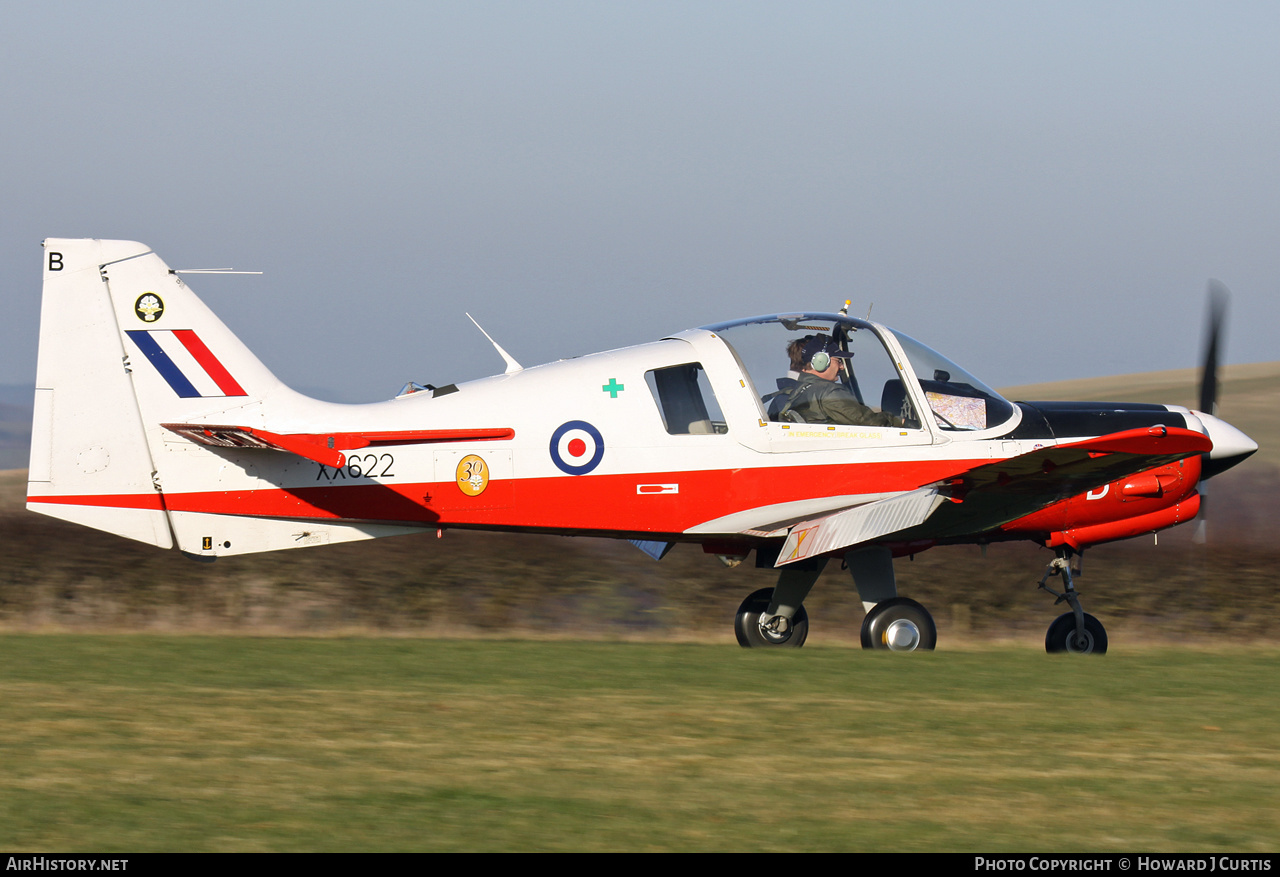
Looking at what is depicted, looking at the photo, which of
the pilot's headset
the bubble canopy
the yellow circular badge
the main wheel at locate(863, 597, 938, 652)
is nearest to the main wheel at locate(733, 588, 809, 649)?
the main wheel at locate(863, 597, 938, 652)

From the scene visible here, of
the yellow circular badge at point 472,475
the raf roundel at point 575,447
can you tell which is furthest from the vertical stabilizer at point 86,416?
the raf roundel at point 575,447

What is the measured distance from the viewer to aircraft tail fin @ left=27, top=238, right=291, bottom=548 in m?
9.81

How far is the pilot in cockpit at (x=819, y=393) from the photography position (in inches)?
416

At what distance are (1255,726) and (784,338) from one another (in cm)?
487

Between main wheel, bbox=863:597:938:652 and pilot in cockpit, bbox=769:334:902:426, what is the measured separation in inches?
59.9

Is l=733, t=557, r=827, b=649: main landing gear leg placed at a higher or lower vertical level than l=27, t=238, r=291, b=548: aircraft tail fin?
lower

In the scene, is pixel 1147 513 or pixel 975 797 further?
pixel 1147 513

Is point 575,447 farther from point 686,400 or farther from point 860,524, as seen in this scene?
point 860,524

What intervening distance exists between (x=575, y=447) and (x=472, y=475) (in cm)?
83

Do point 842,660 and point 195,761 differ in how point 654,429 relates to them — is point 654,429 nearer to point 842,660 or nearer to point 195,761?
point 842,660

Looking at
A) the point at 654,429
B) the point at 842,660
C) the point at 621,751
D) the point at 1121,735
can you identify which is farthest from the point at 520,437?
the point at 1121,735

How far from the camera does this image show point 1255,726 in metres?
7.03

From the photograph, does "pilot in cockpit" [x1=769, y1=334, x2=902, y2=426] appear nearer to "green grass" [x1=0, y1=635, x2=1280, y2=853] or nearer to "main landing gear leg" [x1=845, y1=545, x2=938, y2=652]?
"main landing gear leg" [x1=845, y1=545, x2=938, y2=652]
